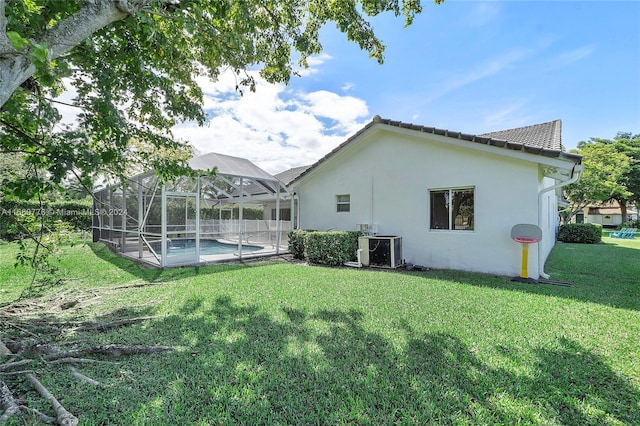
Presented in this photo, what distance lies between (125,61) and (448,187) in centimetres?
932

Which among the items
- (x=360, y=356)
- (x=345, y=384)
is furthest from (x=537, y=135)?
(x=345, y=384)

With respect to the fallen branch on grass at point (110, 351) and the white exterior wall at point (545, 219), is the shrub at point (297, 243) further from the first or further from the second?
the fallen branch on grass at point (110, 351)

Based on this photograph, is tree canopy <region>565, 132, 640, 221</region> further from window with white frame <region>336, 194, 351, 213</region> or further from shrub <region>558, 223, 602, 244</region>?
window with white frame <region>336, 194, 351, 213</region>

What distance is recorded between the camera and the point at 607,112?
16.4 metres

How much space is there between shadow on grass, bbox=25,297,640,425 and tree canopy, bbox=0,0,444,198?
2821 mm

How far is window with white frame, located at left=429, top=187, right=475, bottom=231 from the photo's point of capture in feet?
30.4

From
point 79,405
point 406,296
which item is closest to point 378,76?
point 406,296

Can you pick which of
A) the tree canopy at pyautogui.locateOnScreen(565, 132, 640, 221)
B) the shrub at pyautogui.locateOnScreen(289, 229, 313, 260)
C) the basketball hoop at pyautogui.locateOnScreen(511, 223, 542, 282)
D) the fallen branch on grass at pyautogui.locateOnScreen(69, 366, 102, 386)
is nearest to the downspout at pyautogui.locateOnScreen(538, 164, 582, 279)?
the basketball hoop at pyautogui.locateOnScreen(511, 223, 542, 282)

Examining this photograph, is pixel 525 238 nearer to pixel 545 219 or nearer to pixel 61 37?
pixel 545 219

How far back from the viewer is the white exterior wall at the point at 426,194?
333 inches

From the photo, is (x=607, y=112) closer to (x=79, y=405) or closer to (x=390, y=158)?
(x=390, y=158)

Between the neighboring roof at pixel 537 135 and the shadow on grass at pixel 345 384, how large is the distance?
7785 millimetres

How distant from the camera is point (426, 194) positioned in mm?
10078

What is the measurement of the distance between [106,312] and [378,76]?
11.1 metres
